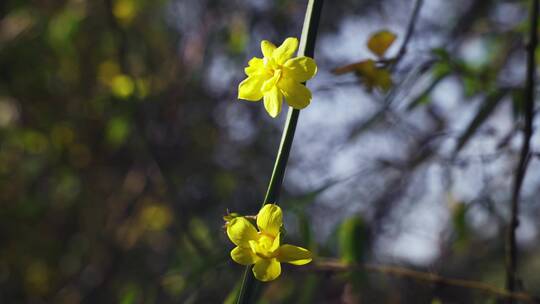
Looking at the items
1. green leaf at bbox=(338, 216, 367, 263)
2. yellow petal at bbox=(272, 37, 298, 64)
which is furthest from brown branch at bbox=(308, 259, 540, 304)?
yellow petal at bbox=(272, 37, 298, 64)

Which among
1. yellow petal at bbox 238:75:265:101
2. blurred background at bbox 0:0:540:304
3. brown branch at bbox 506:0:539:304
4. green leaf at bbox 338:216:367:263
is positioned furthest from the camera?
blurred background at bbox 0:0:540:304

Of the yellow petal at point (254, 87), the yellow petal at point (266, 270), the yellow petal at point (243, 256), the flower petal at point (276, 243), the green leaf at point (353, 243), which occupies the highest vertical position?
the yellow petal at point (254, 87)

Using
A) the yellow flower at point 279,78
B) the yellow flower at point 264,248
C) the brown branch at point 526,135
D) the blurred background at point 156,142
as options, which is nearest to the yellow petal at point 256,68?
the yellow flower at point 279,78

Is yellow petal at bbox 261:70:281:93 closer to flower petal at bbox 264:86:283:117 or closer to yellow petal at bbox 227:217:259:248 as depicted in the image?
flower petal at bbox 264:86:283:117

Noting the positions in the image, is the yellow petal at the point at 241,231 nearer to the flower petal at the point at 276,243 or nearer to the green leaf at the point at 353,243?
the flower petal at the point at 276,243

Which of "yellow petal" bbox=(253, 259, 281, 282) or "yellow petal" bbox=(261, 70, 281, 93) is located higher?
"yellow petal" bbox=(261, 70, 281, 93)

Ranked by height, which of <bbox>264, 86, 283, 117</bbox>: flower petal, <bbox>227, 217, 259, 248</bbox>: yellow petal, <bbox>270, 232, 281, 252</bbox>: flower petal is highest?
<bbox>264, 86, 283, 117</bbox>: flower petal
